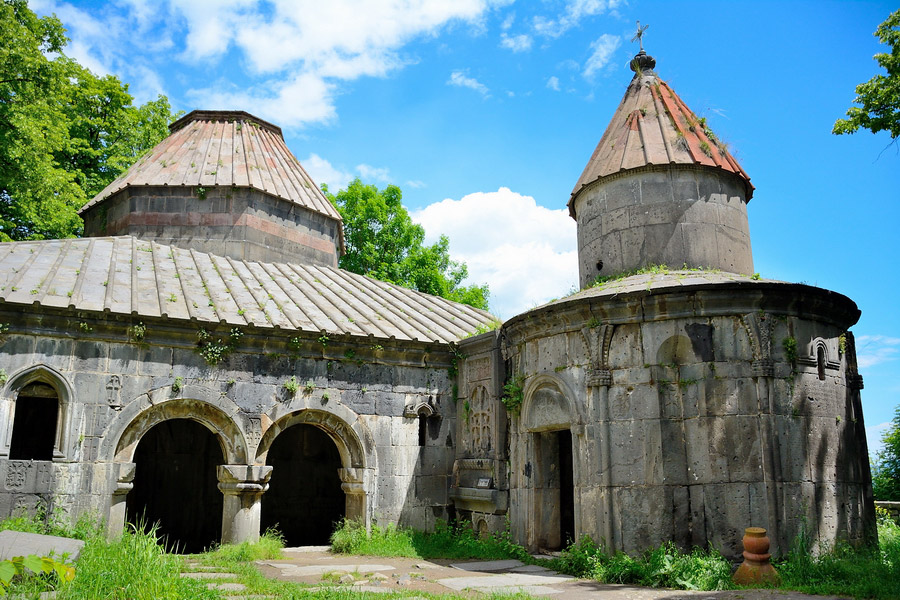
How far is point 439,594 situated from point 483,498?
3.90 metres

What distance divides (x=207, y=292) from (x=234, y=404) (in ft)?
6.54

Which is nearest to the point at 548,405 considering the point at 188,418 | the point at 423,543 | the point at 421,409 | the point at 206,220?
the point at 421,409

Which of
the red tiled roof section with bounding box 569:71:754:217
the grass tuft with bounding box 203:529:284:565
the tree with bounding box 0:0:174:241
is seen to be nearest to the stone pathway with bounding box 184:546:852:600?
the grass tuft with bounding box 203:529:284:565

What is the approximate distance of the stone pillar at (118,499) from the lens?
907cm

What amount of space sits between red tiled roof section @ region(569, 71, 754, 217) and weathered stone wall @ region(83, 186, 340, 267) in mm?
6736

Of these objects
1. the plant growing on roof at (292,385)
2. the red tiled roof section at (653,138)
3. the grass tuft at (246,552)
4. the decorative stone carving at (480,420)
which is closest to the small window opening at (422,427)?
the decorative stone carving at (480,420)

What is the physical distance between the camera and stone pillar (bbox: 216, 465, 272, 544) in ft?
32.5

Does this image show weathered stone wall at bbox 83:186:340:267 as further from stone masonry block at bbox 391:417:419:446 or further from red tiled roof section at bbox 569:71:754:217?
red tiled roof section at bbox 569:71:754:217

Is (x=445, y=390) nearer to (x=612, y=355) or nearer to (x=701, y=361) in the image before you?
(x=612, y=355)

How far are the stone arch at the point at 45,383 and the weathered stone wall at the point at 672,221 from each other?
7582 mm

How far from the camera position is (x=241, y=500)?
10.0 metres

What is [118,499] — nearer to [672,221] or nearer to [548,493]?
[548,493]

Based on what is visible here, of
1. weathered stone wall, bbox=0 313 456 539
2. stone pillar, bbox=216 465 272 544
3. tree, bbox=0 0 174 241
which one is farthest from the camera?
tree, bbox=0 0 174 241

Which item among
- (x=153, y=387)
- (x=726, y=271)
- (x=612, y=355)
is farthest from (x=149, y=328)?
(x=726, y=271)
